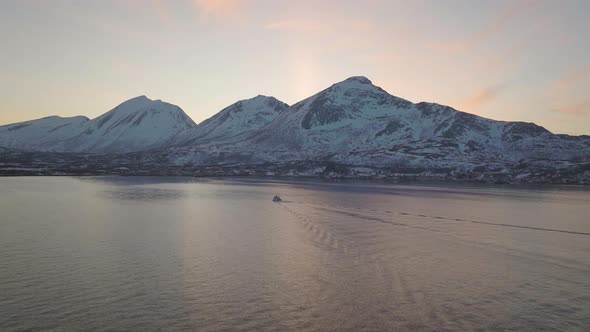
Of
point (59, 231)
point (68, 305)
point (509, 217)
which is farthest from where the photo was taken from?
point (509, 217)

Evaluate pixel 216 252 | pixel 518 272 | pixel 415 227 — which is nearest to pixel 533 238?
pixel 415 227

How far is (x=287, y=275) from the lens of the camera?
121 feet

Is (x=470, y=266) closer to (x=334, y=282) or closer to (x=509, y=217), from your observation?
(x=334, y=282)

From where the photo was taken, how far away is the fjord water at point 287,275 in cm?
2634

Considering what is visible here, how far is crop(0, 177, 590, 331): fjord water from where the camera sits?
26.3 metres

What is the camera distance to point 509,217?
82500 millimetres

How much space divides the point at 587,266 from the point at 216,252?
35323 mm

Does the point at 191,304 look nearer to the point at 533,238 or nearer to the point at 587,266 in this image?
the point at 587,266

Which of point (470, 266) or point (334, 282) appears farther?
point (470, 266)

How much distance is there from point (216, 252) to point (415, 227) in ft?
111

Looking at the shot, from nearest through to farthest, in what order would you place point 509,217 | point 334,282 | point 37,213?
point 334,282, point 37,213, point 509,217

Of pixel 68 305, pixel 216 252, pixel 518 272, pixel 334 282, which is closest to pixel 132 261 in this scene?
pixel 216 252

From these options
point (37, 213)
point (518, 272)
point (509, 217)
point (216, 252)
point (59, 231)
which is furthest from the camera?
point (509, 217)

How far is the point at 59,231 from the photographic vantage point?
55.2 m
